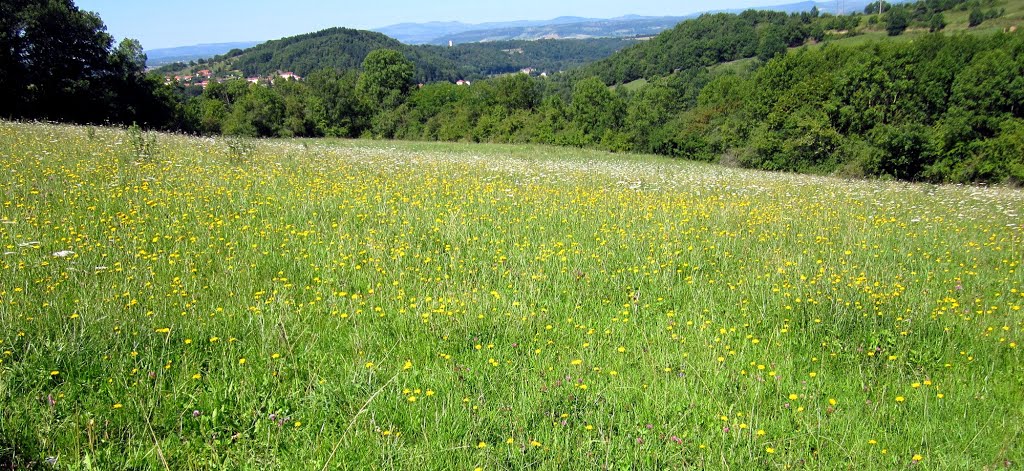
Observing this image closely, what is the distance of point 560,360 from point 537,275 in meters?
1.71

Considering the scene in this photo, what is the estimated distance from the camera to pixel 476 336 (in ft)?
14.5

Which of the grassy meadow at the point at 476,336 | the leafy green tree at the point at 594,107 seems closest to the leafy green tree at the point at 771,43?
the leafy green tree at the point at 594,107

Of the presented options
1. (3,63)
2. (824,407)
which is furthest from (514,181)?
(3,63)

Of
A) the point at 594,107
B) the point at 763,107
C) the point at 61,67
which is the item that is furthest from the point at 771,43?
the point at 61,67

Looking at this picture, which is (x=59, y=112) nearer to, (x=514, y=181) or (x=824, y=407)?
(x=514, y=181)

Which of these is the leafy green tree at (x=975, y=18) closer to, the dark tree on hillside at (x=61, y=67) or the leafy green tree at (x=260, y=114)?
the leafy green tree at (x=260, y=114)

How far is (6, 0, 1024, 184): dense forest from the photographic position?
33156 millimetres

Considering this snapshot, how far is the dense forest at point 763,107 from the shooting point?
33.2 metres

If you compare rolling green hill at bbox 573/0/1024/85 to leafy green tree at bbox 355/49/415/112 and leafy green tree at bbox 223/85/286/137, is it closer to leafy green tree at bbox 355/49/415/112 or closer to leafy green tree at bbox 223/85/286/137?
leafy green tree at bbox 355/49/415/112

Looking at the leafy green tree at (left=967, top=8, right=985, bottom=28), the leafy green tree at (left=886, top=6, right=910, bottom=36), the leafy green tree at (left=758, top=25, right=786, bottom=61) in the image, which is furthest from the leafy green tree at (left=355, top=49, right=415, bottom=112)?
the leafy green tree at (left=967, top=8, right=985, bottom=28)

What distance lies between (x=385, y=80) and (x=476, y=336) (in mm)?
91734

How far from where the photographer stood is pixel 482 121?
67.4m

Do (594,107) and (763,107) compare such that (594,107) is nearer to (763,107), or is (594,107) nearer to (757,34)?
(763,107)

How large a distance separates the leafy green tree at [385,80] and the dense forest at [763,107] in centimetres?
23
